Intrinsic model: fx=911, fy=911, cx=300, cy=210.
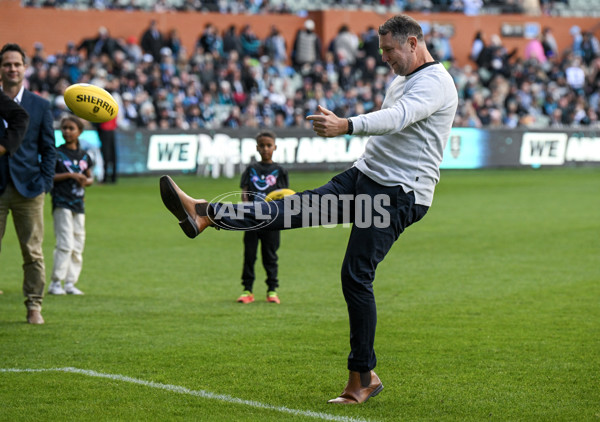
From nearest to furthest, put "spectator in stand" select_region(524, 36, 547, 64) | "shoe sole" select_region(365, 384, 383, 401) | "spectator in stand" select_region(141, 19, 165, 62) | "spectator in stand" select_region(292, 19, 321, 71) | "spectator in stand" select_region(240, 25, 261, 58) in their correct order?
1. "shoe sole" select_region(365, 384, 383, 401)
2. "spectator in stand" select_region(141, 19, 165, 62)
3. "spectator in stand" select_region(240, 25, 261, 58)
4. "spectator in stand" select_region(292, 19, 321, 71)
5. "spectator in stand" select_region(524, 36, 547, 64)

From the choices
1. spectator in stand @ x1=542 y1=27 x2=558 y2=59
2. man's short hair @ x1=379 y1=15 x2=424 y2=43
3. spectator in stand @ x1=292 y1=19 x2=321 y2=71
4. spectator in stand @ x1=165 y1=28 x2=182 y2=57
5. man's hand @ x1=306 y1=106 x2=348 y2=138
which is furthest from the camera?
spectator in stand @ x1=542 y1=27 x2=558 y2=59

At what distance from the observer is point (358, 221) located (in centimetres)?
570

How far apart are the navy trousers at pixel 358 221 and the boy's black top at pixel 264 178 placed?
12.4 ft

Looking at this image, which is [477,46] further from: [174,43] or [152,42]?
[152,42]

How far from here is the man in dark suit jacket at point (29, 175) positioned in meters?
7.80

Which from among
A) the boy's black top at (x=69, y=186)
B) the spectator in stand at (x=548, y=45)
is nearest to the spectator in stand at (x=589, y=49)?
the spectator in stand at (x=548, y=45)

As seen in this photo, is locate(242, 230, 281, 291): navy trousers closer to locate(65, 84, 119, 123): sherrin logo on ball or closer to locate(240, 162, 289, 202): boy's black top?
locate(240, 162, 289, 202): boy's black top

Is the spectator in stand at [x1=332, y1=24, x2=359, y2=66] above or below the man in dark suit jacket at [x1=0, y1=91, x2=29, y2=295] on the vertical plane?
above

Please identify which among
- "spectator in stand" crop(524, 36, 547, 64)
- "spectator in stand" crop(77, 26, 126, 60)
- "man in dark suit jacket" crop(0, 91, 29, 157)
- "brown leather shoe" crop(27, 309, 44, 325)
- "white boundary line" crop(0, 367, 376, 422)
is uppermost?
"spectator in stand" crop(524, 36, 547, 64)

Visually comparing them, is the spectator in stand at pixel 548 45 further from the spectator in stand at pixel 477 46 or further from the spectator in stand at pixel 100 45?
the spectator in stand at pixel 100 45

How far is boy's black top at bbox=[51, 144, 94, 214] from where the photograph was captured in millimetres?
10109

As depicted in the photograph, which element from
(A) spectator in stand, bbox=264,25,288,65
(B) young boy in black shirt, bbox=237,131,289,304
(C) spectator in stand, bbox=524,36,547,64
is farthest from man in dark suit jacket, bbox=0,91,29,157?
(C) spectator in stand, bbox=524,36,547,64

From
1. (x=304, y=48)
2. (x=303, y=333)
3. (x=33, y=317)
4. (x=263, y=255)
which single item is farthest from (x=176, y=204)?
(x=304, y=48)

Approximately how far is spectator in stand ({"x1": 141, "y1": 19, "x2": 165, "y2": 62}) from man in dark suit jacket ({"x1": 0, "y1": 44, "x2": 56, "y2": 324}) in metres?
22.6
